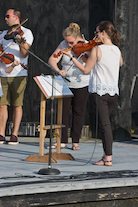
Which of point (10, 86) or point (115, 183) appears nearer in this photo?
point (115, 183)

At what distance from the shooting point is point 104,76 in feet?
11.1

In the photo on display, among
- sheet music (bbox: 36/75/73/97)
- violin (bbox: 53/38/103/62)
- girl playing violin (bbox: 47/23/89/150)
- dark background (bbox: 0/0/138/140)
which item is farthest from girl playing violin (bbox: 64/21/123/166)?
dark background (bbox: 0/0/138/140)

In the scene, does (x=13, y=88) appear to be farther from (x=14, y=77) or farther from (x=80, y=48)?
(x=80, y=48)

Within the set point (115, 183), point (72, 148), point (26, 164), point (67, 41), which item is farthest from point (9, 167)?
point (67, 41)

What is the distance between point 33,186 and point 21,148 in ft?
7.18

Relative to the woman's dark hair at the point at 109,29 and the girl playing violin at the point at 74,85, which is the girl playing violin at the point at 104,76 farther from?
the girl playing violin at the point at 74,85

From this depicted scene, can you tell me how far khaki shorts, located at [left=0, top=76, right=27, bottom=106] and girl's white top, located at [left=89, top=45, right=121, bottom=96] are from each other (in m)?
1.72

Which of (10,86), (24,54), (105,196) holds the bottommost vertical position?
(105,196)

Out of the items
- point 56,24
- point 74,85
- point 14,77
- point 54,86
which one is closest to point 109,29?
point 54,86

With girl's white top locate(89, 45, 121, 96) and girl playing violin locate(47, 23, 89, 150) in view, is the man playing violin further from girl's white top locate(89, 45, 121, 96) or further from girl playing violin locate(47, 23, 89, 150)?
girl's white top locate(89, 45, 121, 96)

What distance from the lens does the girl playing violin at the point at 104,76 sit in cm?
334

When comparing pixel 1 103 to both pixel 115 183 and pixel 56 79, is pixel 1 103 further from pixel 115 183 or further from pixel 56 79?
pixel 115 183

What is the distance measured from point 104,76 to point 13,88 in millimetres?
1875

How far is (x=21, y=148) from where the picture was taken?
14.4 feet
